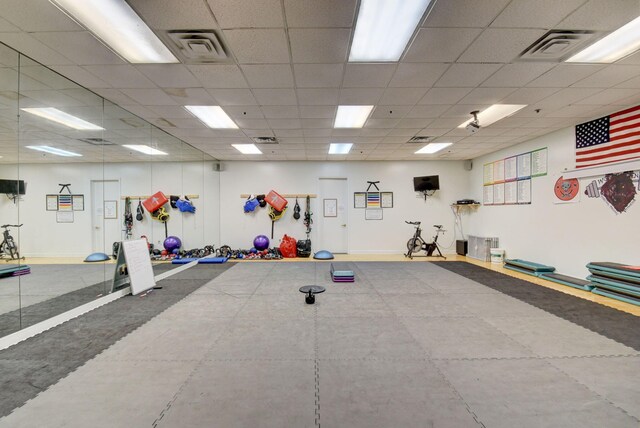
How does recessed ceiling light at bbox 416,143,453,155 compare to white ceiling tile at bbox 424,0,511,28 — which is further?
recessed ceiling light at bbox 416,143,453,155

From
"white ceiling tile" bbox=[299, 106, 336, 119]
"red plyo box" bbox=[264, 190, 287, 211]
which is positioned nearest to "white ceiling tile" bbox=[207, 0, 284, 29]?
"white ceiling tile" bbox=[299, 106, 336, 119]

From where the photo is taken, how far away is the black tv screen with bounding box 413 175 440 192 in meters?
7.89

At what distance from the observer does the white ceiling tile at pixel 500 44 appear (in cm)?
243

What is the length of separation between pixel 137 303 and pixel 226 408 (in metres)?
2.90

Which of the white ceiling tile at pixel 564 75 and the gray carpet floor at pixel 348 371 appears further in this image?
the white ceiling tile at pixel 564 75

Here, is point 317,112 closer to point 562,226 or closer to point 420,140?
point 420,140

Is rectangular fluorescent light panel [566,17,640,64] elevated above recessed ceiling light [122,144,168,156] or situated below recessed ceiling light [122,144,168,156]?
above

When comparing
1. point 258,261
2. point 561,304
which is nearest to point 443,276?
point 561,304

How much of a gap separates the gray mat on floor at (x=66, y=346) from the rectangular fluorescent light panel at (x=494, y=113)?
597 cm

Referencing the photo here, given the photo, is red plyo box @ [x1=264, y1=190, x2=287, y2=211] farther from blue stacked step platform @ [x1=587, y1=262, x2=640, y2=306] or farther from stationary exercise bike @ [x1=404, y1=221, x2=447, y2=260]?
blue stacked step platform @ [x1=587, y1=262, x2=640, y2=306]

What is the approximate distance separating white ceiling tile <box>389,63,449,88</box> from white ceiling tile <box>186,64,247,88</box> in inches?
77.0

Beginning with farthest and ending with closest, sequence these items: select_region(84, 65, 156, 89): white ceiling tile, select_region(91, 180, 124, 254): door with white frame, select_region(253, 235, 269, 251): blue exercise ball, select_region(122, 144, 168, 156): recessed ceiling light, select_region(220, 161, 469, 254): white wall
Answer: select_region(220, 161, 469, 254): white wall < select_region(253, 235, 269, 251): blue exercise ball < select_region(122, 144, 168, 156): recessed ceiling light < select_region(91, 180, 124, 254): door with white frame < select_region(84, 65, 156, 89): white ceiling tile

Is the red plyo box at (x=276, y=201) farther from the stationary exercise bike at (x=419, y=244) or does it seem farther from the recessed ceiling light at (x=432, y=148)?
the recessed ceiling light at (x=432, y=148)

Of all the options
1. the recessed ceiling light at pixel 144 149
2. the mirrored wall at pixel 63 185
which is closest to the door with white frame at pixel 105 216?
the mirrored wall at pixel 63 185
